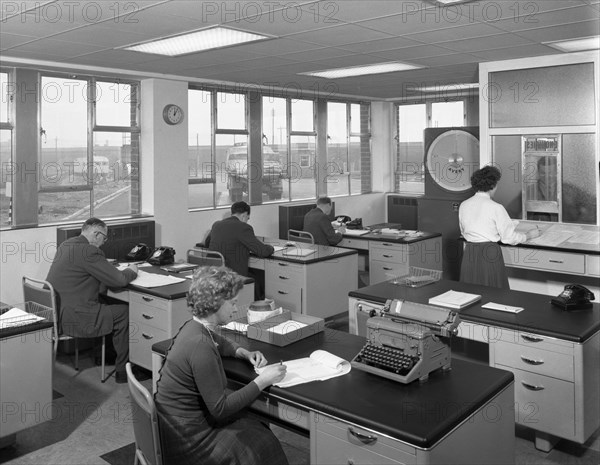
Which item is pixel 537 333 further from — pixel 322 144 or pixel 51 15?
pixel 322 144

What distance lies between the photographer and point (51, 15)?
13.3 ft

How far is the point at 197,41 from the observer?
5062 millimetres

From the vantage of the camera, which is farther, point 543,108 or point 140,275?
point 543,108

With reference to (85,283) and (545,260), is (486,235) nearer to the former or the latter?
(545,260)

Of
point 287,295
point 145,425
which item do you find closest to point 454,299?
point 145,425

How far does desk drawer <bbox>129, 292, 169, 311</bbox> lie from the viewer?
4.60m

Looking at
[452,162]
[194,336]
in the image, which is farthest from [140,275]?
[452,162]

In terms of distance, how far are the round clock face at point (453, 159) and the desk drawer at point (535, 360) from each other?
4.47 meters

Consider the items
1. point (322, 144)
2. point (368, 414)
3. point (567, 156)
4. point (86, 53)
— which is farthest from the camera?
point (322, 144)

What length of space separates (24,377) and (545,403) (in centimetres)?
309

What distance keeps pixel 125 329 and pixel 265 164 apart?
13.9ft

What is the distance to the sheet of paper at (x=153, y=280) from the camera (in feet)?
16.0

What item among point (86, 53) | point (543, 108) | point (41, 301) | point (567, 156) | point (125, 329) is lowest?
point (125, 329)

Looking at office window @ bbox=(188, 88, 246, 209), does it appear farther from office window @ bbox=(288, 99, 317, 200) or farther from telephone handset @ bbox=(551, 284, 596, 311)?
telephone handset @ bbox=(551, 284, 596, 311)
